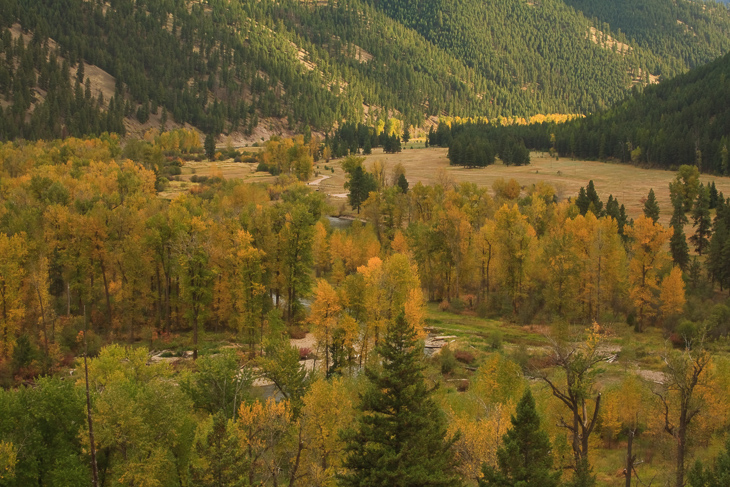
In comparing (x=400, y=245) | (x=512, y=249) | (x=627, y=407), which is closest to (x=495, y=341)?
(x=512, y=249)

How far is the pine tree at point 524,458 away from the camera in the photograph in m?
25.4

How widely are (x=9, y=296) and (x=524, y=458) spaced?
51660mm

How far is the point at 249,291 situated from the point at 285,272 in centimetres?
1000

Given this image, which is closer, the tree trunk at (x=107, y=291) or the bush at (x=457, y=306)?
the tree trunk at (x=107, y=291)

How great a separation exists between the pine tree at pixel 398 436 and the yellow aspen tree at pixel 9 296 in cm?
4330

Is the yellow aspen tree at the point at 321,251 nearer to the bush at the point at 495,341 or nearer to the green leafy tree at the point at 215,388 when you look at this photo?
the bush at the point at 495,341

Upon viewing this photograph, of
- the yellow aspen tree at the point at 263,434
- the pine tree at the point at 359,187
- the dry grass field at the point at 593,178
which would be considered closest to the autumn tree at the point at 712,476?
the yellow aspen tree at the point at 263,434

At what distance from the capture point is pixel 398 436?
28797mm

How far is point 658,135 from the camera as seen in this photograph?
191 meters

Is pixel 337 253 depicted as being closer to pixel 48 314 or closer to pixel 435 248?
pixel 435 248

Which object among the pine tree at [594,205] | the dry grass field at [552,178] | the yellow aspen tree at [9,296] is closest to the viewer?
the yellow aspen tree at [9,296]

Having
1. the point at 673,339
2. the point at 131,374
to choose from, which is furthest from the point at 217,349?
the point at 673,339

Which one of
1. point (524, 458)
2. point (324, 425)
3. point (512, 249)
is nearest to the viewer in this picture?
point (524, 458)

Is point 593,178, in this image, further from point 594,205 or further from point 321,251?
point 321,251
